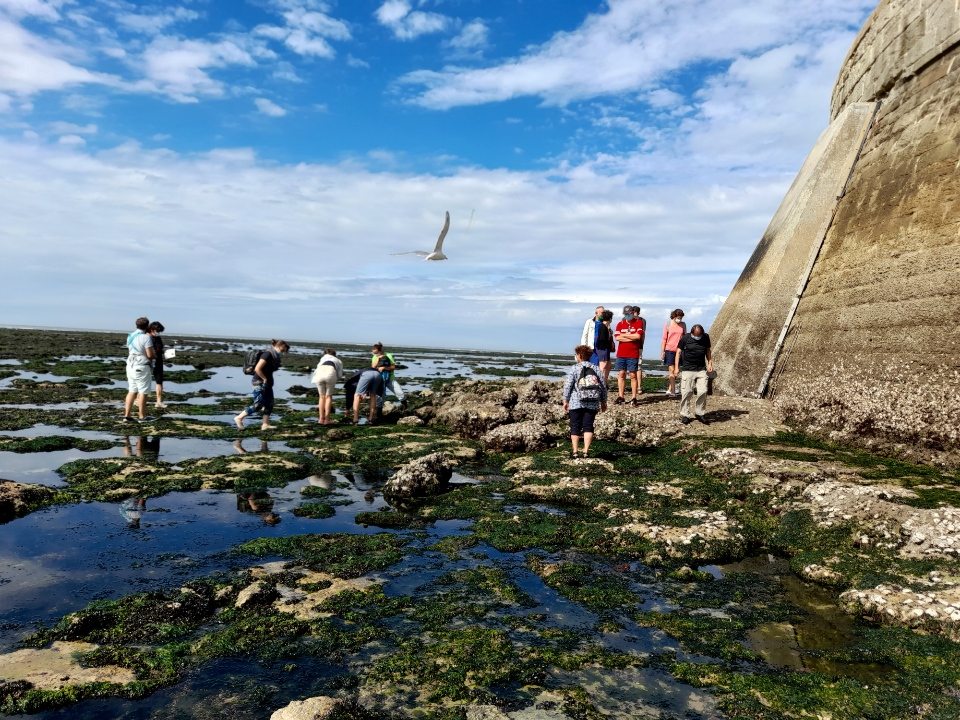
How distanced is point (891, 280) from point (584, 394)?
7.29m

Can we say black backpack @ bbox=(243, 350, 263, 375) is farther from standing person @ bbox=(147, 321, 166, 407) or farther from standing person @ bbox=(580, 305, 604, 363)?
standing person @ bbox=(580, 305, 604, 363)

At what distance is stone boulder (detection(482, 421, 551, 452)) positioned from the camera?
45.6 ft

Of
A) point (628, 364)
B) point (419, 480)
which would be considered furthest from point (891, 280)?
point (419, 480)

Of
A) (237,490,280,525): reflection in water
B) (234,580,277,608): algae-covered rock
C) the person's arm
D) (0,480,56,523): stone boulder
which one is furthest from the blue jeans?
(234,580,277,608): algae-covered rock

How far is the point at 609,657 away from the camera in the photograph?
4867 mm

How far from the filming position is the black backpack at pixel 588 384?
36.7 feet

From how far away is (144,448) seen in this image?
13148 mm

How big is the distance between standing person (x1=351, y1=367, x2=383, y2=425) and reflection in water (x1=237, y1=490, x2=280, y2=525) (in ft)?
23.6

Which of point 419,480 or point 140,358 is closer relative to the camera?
point 419,480

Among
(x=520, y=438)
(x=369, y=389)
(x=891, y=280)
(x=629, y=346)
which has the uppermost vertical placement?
(x=891, y=280)

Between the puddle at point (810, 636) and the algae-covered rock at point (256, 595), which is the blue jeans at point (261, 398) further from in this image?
the puddle at point (810, 636)

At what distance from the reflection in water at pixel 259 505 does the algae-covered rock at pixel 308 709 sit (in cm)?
494

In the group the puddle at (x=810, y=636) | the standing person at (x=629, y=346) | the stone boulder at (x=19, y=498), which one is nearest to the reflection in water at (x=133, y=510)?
the stone boulder at (x=19, y=498)

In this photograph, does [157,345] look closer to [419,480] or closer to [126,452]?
[126,452]
